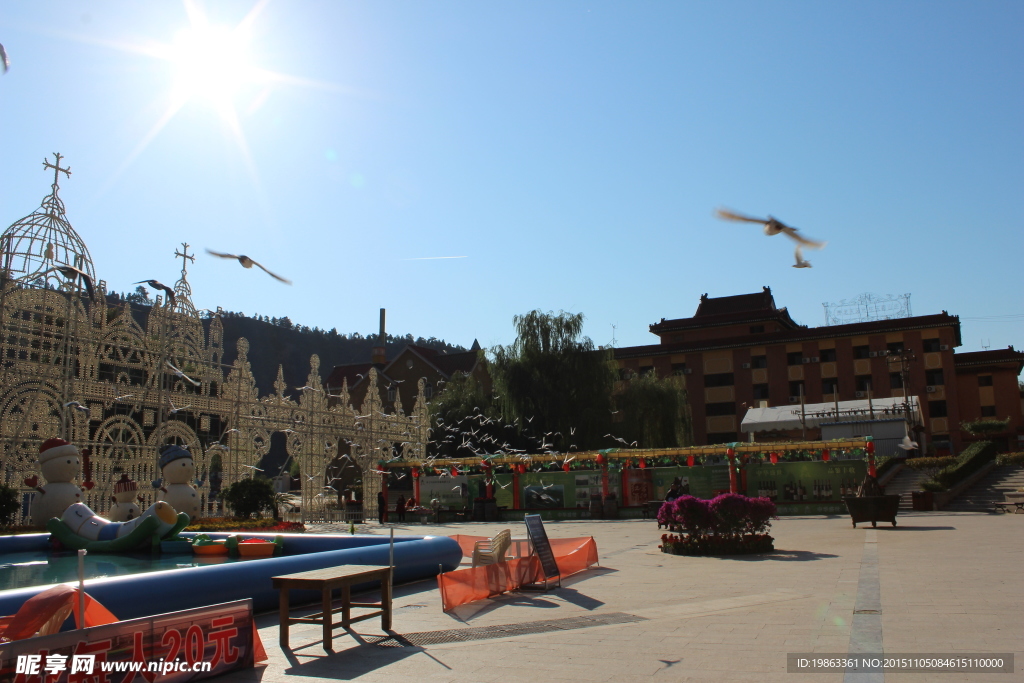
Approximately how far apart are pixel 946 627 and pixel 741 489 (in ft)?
81.9

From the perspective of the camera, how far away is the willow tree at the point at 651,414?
4769cm

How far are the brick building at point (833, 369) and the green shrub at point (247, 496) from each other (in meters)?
40.3

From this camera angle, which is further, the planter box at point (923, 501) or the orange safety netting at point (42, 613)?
the planter box at point (923, 501)

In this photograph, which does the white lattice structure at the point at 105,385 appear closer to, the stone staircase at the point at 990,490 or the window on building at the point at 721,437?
the stone staircase at the point at 990,490

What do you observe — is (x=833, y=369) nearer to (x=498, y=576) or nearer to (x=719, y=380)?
(x=719, y=380)

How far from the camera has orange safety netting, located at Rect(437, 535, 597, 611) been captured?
10.5m

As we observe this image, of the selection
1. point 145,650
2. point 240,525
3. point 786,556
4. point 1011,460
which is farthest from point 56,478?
point 1011,460

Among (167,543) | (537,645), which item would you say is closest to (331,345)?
(167,543)

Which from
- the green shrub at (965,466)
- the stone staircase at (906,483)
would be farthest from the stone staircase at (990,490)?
the stone staircase at (906,483)

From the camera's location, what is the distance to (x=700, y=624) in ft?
29.7

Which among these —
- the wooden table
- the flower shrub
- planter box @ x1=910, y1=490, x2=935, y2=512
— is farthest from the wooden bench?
planter box @ x1=910, y1=490, x2=935, y2=512

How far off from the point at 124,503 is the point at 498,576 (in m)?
11.4

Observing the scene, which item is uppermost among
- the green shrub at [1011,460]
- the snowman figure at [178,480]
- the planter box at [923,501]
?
the snowman figure at [178,480]

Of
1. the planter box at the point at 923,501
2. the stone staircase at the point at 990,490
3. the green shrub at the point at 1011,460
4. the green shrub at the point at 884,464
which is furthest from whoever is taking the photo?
the green shrub at the point at 1011,460
